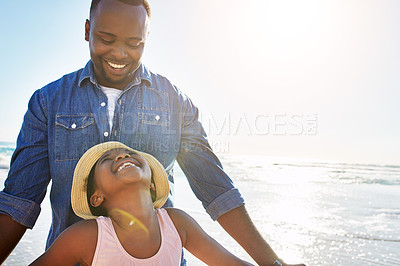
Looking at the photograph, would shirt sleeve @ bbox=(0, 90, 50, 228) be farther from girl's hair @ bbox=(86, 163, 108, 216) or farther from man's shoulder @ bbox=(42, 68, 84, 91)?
girl's hair @ bbox=(86, 163, 108, 216)

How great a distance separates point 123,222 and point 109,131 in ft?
2.16

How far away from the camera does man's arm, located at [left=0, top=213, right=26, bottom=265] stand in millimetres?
1937

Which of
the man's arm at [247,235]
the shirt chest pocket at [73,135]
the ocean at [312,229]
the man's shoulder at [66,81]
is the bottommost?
the ocean at [312,229]

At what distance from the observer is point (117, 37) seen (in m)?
2.20

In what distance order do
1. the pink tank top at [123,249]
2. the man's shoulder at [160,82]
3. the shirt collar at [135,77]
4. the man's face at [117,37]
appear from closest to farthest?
the pink tank top at [123,249]
the man's face at [117,37]
the shirt collar at [135,77]
the man's shoulder at [160,82]

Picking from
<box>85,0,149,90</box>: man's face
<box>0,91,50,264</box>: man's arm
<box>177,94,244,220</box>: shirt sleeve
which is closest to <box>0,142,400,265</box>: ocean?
<box>177,94,244,220</box>: shirt sleeve

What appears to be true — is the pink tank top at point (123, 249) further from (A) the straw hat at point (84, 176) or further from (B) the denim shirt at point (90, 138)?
(B) the denim shirt at point (90, 138)

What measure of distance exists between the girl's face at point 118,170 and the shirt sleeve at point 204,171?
1.52 ft

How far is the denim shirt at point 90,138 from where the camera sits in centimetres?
212

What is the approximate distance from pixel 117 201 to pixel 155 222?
242 mm

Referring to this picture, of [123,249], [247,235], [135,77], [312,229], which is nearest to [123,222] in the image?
[123,249]

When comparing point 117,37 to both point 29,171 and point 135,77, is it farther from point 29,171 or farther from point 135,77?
point 29,171

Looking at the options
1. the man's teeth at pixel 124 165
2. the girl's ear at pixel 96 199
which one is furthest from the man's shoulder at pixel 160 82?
the girl's ear at pixel 96 199

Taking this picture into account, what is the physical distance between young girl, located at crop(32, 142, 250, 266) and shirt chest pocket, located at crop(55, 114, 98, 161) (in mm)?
200
